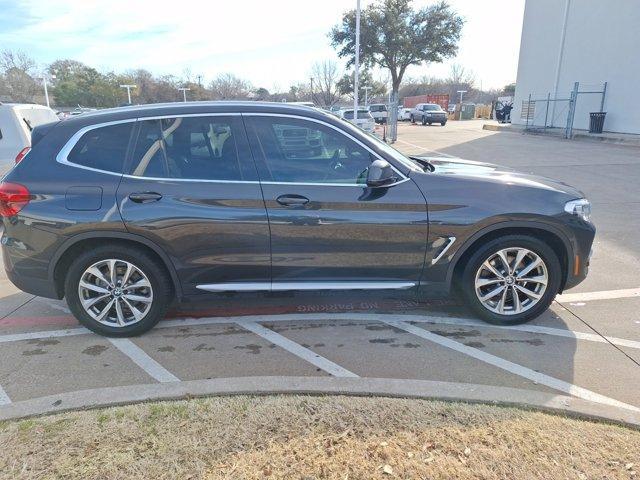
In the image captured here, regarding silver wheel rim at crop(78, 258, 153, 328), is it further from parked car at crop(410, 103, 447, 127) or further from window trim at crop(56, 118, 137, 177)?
parked car at crop(410, 103, 447, 127)

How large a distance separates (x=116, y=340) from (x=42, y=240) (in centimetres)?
97

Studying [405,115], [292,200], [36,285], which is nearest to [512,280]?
[292,200]

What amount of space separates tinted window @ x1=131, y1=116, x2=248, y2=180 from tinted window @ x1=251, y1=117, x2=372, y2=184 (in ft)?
0.79

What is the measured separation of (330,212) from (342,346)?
1041 millimetres

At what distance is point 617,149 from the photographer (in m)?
16.8

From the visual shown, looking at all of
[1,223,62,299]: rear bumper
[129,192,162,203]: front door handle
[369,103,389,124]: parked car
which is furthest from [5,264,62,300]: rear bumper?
[369,103,389,124]: parked car

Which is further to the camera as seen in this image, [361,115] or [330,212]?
[361,115]

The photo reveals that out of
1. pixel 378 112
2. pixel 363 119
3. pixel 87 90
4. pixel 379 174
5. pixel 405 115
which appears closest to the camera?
pixel 379 174

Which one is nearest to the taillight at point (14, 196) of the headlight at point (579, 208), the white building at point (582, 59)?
the headlight at point (579, 208)

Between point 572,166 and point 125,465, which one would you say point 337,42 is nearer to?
point 572,166

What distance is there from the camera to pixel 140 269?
363 cm

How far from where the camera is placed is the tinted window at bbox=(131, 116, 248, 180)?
3.57m

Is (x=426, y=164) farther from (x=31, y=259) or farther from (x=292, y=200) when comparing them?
(x=31, y=259)

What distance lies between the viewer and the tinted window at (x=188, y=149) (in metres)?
3.57
